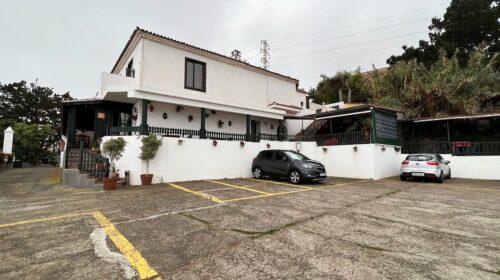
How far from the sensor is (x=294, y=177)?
10953mm

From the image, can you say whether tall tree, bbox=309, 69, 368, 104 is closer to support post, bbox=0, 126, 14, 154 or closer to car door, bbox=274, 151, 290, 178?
car door, bbox=274, 151, 290, 178

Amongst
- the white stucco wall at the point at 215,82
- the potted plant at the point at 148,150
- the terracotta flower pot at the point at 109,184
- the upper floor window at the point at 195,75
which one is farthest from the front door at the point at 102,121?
the terracotta flower pot at the point at 109,184

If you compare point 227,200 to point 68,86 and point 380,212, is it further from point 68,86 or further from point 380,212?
point 68,86

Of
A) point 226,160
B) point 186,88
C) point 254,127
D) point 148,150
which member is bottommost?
point 226,160

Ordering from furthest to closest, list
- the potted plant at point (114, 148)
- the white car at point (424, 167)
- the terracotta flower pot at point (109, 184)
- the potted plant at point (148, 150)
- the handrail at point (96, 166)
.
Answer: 1. the white car at point (424, 167)
2. the potted plant at point (148, 150)
3. the handrail at point (96, 166)
4. the potted plant at point (114, 148)
5. the terracotta flower pot at point (109, 184)

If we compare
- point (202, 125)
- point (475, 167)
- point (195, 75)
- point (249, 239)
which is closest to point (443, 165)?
point (475, 167)

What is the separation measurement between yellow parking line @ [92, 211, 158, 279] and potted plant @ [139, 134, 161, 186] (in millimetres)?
5275

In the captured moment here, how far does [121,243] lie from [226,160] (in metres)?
9.46

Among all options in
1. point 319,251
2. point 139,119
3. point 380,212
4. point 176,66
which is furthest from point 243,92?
point 319,251

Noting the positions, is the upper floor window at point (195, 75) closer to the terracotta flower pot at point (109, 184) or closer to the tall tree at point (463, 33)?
the terracotta flower pot at point (109, 184)

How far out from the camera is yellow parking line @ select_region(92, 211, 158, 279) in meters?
2.81

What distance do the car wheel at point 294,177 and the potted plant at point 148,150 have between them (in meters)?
6.24

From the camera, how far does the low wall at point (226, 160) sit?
10625 mm

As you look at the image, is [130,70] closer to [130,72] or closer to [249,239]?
[130,72]
